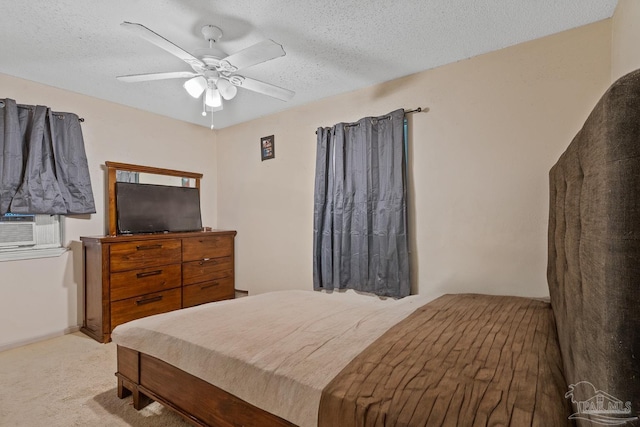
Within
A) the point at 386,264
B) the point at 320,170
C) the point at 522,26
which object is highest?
the point at 522,26

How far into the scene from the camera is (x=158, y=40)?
5.60ft

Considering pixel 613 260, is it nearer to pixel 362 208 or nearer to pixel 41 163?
pixel 362 208

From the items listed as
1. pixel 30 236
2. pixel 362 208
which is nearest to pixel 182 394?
pixel 362 208

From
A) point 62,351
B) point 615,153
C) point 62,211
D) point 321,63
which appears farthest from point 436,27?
point 62,351

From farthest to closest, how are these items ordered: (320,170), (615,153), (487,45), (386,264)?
1. (320,170)
2. (386,264)
3. (487,45)
4. (615,153)

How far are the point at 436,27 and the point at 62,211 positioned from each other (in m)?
3.59

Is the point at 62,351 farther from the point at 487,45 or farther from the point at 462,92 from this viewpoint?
the point at 487,45

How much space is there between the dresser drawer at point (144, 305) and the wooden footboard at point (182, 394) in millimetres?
1180

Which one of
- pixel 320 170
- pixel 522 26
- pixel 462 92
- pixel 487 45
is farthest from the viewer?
pixel 320 170

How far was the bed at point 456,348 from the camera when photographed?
0.63m

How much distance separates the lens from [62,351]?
2648 millimetres

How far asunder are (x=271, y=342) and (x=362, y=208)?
6.01 ft

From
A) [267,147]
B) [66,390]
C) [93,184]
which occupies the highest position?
[267,147]

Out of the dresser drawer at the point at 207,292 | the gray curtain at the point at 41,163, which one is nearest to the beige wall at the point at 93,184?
the gray curtain at the point at 41,163
